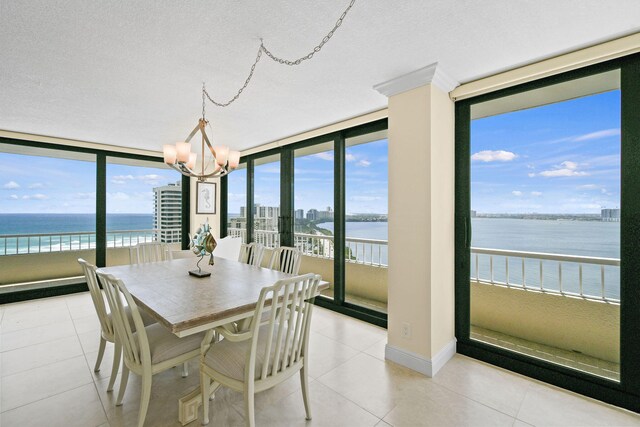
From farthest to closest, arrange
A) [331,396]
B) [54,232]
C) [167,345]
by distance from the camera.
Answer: [54,232] → [331,396] → [167,345]

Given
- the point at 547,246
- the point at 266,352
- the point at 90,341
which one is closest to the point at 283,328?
the point at 266,352

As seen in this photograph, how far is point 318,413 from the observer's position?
182 cm

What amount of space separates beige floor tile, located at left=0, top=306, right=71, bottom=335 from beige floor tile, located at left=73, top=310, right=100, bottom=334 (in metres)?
0.21

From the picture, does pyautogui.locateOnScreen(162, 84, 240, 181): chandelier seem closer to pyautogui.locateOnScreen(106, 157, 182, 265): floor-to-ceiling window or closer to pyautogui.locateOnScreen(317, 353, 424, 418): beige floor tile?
pyautogui.locateOnScreen(317, 353, 424, 418): beige floor tile

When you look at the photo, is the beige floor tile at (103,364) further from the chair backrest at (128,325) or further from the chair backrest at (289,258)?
the chair backrest at (289,258)

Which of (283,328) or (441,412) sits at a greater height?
(283,328)

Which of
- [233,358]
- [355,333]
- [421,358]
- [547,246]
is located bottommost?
[355,333]

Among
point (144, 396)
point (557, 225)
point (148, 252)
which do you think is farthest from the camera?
point (148, 252)

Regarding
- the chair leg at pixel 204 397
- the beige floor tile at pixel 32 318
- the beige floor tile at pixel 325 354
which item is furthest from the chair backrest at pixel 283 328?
the beige floor tile at pixel 32 318

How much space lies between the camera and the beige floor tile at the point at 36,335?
9.10 ft

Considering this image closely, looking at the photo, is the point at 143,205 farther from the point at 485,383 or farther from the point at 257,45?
the point at 485,383

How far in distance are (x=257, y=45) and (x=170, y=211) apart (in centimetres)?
510

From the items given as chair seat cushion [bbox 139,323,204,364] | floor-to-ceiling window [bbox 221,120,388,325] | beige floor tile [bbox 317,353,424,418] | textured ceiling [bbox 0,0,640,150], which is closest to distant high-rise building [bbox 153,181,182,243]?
floor-to-ceiling window [bbox 221,120,388,325]

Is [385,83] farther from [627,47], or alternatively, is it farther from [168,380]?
[168,380]
